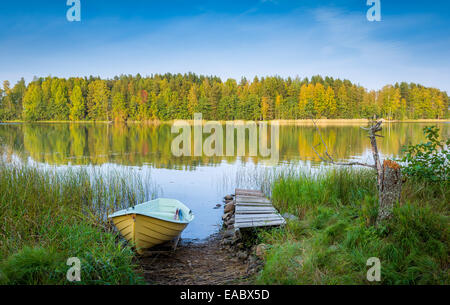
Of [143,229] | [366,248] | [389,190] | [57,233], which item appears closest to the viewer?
[366,248]

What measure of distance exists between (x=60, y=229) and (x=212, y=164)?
12.5 meters

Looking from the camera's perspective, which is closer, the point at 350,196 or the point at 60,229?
the point at 60,229

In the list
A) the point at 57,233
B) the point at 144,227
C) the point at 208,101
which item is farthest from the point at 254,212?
the point at 208,101

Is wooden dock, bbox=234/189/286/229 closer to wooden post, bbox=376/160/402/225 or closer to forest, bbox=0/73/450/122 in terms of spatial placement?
wooden post, bbox=376/160/402/225

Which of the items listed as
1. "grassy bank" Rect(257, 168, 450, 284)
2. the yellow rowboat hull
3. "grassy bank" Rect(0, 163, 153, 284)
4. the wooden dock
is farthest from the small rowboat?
"grassy bank" Rect(257, 168, 450, 284)

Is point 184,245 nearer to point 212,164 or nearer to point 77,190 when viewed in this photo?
point 77,190

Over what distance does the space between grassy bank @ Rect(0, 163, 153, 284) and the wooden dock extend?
229 cm

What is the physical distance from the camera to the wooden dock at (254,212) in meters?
5.76

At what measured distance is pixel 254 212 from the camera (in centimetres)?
666

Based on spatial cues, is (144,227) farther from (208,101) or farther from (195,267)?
(208,101)

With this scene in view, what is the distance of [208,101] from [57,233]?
267ft
